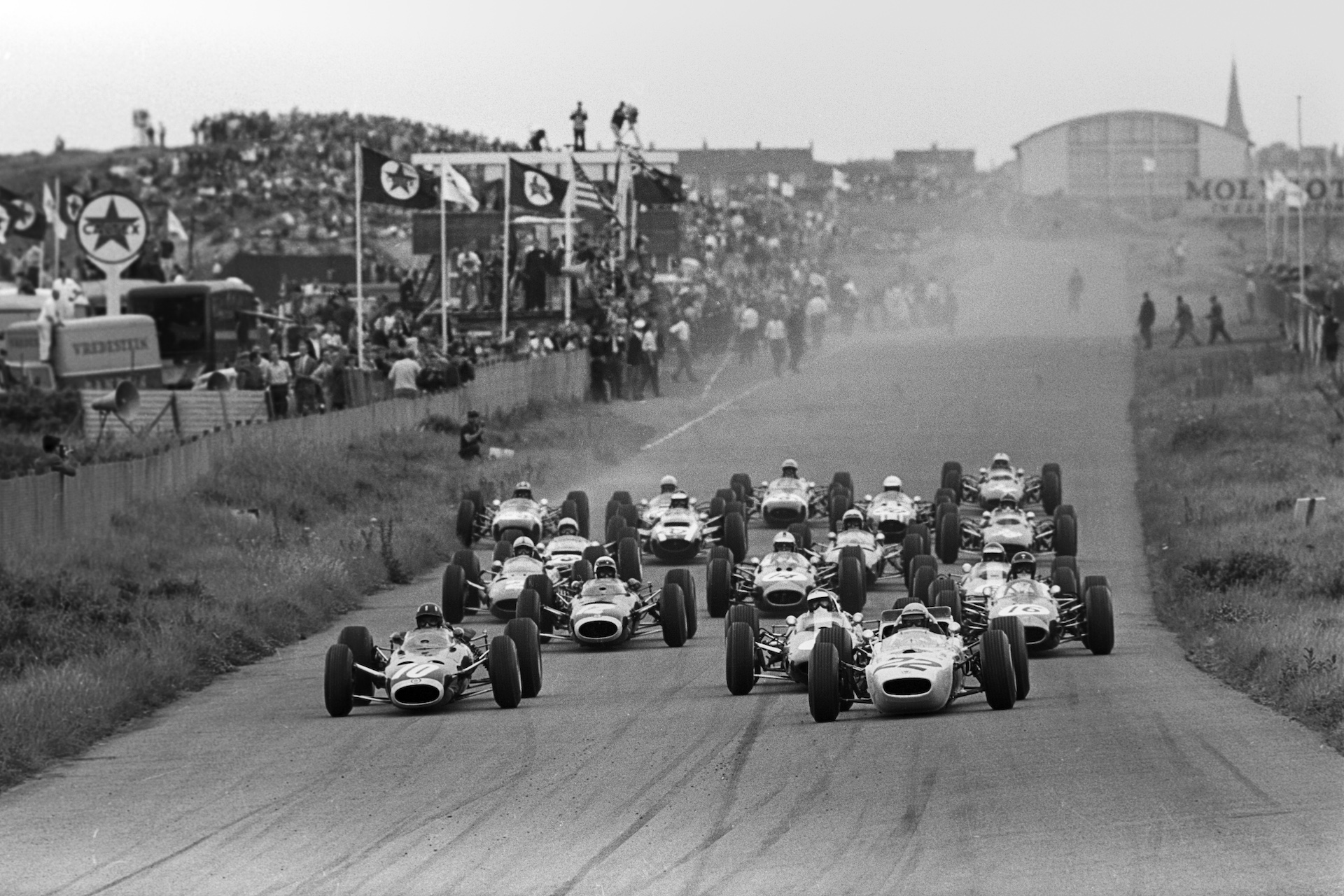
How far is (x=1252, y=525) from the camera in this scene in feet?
105

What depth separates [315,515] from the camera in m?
34.3

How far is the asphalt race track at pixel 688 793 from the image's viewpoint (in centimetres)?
1402

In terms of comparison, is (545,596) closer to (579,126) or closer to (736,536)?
(736,536)

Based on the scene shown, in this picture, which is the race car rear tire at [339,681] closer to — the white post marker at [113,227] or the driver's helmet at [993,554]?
the driver's helmet at [993,554]

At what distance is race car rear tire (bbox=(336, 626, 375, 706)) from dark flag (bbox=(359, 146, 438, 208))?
86.1ft

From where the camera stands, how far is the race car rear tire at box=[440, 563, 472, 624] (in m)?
26.5

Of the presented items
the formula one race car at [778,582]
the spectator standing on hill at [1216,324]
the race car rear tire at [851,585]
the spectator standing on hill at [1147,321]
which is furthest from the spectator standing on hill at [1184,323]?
the race car rear tire at [851,585]

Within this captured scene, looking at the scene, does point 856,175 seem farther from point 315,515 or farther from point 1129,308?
point 315,515

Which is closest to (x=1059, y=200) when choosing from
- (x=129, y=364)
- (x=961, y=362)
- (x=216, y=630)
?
(x=961, y=362)

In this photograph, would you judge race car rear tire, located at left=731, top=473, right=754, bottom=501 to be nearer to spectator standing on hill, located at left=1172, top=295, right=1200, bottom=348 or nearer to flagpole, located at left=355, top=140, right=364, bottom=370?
flagpole, located at left=355, top=140, right=364, bottom=370

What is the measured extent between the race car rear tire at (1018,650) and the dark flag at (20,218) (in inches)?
1809

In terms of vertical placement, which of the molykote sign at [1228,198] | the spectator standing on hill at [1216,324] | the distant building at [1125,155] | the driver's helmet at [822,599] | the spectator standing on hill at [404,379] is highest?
the distant building at [1125,155]

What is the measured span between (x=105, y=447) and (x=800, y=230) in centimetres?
5704

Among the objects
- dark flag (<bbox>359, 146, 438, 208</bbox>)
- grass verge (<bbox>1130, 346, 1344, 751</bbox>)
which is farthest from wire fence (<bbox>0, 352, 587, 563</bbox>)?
grass verge (<bbox>1130, 346, 1344, 751</bbox>)
